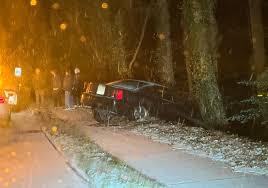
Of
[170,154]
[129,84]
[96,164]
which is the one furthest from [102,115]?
[96,164]

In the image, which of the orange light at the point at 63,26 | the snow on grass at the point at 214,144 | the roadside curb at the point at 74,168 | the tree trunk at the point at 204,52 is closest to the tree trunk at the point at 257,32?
the tree trunk at the point at 204,52

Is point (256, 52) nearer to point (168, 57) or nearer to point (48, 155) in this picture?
point (168, 57)

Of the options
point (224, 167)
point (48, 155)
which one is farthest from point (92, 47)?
point (224, 167)

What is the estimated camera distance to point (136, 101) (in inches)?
663

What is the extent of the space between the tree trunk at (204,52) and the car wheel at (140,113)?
2.57 m

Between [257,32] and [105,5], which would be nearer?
[257,32]

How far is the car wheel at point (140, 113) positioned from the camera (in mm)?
16734

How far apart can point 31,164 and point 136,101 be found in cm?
694

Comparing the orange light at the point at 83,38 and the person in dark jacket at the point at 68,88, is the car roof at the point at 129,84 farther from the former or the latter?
the orange light at the point at 83,38

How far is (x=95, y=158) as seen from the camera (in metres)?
10.5

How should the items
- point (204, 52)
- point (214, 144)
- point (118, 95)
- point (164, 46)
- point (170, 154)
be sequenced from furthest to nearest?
point (164, 46)
point (118, 95)
point (204, 52)
point (214, 144)
point (170, 154)

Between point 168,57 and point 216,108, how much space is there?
7690mm

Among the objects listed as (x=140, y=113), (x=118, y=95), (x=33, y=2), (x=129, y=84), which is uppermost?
(x=33, y=2)

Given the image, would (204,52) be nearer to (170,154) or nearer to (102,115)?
(102,115)
